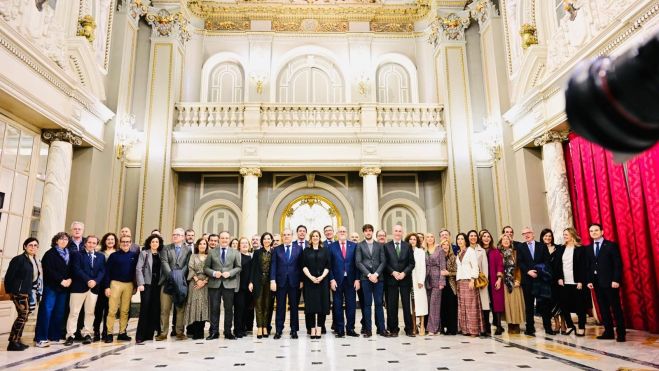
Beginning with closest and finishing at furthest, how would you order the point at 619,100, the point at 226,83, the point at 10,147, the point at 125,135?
1. the point at 619,100
2. the point at 10,147
3. the point at 125,135
4. the point at 226,83

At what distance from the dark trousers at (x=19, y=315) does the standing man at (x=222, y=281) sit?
1.91 m

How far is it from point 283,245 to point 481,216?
532cm

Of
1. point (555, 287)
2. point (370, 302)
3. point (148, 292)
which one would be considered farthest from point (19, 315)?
point (555, 287)

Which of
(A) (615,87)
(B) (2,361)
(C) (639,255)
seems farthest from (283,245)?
(A) (615,87)

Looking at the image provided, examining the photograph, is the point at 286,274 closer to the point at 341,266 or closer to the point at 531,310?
the point at 341,266

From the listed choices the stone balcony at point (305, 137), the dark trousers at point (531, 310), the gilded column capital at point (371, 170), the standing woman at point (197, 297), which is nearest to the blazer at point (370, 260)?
the dark trousers at point (531, 310)

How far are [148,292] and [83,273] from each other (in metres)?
0.77

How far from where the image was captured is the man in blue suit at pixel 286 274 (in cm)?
562

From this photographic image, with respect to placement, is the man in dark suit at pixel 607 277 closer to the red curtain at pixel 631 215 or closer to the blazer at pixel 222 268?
the red curtain at pixel 631 215

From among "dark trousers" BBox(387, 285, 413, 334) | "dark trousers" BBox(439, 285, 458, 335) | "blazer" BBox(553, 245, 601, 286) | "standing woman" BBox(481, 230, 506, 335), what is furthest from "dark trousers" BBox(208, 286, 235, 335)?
"blazer" BBox(553, 245, 601, 286)

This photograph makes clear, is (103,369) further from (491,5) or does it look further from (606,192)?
(491,5)

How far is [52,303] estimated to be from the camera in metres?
5.18

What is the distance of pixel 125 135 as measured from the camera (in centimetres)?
879

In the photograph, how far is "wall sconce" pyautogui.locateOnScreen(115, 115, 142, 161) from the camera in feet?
28.1
